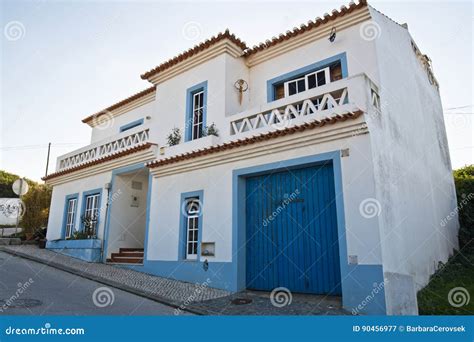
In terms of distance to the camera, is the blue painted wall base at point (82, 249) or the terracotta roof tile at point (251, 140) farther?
the blue painted wall base at point (82, 249)

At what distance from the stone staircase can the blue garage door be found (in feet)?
14.9

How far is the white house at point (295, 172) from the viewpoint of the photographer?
6.41 meters

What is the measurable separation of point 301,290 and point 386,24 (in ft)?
23.1

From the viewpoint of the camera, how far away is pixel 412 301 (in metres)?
6.20

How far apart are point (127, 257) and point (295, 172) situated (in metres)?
6.58

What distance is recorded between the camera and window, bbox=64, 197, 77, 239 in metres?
13.2

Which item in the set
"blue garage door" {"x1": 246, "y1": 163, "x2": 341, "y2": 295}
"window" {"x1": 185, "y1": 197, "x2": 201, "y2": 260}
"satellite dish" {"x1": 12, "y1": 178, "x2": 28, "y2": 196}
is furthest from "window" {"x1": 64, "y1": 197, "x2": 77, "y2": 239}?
"blue garage door" {"x1": 246, "y1": 163, "x2": 341, "y2": 295}

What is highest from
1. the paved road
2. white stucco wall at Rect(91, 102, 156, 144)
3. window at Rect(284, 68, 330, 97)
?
white stucco wall at Rect(91, 102, 156, 144)

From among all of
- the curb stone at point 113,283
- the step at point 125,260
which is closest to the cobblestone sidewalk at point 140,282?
the curb stone at point 113,283

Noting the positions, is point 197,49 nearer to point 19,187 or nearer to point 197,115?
point 197,115

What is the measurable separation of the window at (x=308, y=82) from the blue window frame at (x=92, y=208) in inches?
301

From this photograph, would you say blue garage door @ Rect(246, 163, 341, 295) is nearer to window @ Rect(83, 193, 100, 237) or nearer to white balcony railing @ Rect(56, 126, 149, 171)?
white balcony railing @ Rect(56, 126, 149, 171)

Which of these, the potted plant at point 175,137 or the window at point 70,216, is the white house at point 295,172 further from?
the window at point 70,216

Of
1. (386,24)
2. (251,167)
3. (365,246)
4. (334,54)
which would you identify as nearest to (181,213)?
(251,167)
